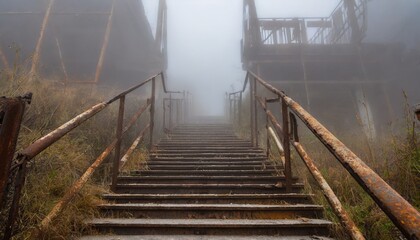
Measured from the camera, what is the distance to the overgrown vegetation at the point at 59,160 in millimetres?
1991

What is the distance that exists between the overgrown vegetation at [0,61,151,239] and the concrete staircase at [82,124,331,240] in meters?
0.19

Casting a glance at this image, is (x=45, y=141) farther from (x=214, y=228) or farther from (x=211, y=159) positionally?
(x=211, y=159)

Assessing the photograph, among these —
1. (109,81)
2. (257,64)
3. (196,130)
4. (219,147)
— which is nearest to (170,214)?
(219,147)

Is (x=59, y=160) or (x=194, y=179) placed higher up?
(x=59, y=160)

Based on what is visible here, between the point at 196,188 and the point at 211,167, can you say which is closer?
the point at 196,188

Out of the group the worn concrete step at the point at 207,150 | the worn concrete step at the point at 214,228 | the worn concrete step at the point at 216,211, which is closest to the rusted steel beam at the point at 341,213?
the worn concrete step at the point at 214,228

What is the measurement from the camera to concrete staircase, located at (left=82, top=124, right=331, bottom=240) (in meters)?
2.13

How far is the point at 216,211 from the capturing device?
2453 mm

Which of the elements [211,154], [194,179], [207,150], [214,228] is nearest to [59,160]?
[194,179]

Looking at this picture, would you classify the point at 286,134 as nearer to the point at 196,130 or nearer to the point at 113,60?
the point at 196,130

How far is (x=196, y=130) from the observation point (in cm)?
779

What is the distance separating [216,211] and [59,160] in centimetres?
181

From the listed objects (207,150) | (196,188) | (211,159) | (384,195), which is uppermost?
(207,150)

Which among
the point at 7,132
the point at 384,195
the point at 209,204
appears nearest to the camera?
the point at 384,195
